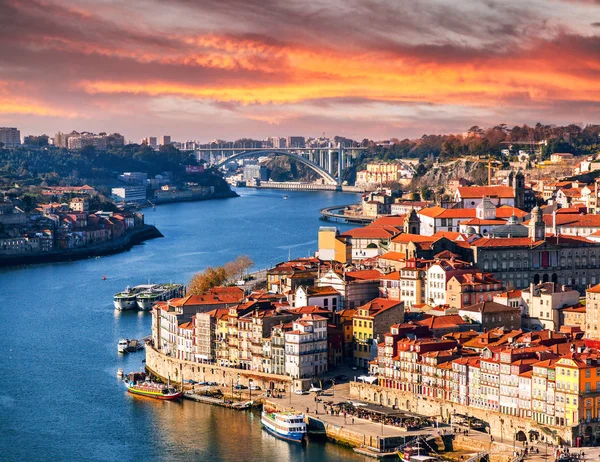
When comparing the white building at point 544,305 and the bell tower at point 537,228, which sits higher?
the bell tower at point 537,228

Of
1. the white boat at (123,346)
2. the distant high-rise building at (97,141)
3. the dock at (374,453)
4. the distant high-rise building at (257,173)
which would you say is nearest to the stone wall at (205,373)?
the white boat at (123,346)

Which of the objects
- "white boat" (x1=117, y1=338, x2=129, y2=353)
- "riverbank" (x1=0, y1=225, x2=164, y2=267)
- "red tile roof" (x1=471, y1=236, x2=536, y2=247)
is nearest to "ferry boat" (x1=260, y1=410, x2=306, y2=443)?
"white boat" (x1=117, y1=338, x2=129, y2=353)

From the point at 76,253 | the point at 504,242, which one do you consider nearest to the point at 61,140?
the point at 76,253

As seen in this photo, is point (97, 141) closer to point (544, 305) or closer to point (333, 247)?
point (333, 247)

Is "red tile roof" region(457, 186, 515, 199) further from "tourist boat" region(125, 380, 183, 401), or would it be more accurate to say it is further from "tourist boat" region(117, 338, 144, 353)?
"tourist boat" region(125, 380, 183, 401)

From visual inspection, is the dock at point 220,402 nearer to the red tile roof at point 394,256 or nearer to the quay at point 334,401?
the quay at point 334,401

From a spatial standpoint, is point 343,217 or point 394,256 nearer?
point 394,256

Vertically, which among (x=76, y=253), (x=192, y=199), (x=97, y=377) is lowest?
(x=192, y=199)
